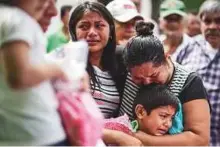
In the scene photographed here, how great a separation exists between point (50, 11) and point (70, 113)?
0.34 meters

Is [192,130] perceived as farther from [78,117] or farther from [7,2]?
[7,2]

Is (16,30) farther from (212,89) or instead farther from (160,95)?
(212,89)

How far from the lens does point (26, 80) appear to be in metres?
1.57

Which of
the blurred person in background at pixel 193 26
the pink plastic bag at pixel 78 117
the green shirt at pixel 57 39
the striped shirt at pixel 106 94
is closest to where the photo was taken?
the pink plastic bag at pixel 78 117

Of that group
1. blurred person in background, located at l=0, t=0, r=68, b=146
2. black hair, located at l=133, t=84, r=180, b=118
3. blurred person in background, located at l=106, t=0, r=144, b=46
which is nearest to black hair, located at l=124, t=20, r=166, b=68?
black hair, located at l=133, t=84, r=180, b=118

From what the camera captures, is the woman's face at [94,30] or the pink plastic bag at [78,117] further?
the woman's face at [94,30]

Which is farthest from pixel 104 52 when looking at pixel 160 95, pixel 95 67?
pixel 160 95

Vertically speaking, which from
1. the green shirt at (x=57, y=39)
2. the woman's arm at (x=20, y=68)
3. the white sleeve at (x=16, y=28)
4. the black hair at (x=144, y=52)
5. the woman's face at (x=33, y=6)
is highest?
the woman's face at (x=33, y=6)

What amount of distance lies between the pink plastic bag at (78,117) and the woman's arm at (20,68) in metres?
0.25

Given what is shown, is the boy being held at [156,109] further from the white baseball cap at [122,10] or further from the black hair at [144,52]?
the white baseball cap at [122,10]

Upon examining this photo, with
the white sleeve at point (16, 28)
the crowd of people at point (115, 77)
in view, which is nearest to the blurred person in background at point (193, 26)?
the crowd of people at point (115, 77)

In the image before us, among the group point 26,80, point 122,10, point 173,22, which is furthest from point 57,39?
point 26,80

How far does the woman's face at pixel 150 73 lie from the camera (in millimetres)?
2532

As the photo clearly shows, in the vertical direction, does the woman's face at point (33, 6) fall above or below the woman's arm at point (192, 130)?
above
